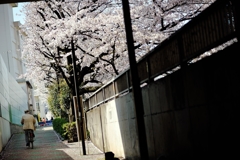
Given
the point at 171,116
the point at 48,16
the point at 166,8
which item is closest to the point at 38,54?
the point at 48,16

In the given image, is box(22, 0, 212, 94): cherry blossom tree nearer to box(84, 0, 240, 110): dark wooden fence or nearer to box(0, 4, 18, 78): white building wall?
box(84, 0, 240, 110): dark wooden fence

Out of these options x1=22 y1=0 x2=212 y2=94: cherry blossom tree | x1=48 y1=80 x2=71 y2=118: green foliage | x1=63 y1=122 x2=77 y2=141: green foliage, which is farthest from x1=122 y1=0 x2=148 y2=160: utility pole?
x1=48 y1=80 x2=71 y2=118: green foliage

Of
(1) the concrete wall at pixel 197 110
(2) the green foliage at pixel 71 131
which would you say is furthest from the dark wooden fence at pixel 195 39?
(2) the green foliage at pixel 71 131

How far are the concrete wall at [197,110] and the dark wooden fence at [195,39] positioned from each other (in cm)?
27

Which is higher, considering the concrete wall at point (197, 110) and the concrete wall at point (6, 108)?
the concrete wall at point (6, 108)

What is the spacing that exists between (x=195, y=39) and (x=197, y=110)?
3.63 ft

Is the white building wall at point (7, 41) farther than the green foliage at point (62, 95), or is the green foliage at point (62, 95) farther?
the white building wall at point (7, 41)

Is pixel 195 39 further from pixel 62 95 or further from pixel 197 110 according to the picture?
pixel 62 95

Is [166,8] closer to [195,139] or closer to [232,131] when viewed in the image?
[195,139]

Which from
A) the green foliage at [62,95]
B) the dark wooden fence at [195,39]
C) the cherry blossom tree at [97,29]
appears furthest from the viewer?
the green foliage at [62,95]

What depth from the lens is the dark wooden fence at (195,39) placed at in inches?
232

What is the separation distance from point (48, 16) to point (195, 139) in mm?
20197

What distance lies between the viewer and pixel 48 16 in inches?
1028

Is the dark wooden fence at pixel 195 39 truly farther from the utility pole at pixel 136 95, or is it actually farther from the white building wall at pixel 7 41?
the white building wall at pixel 7 41
